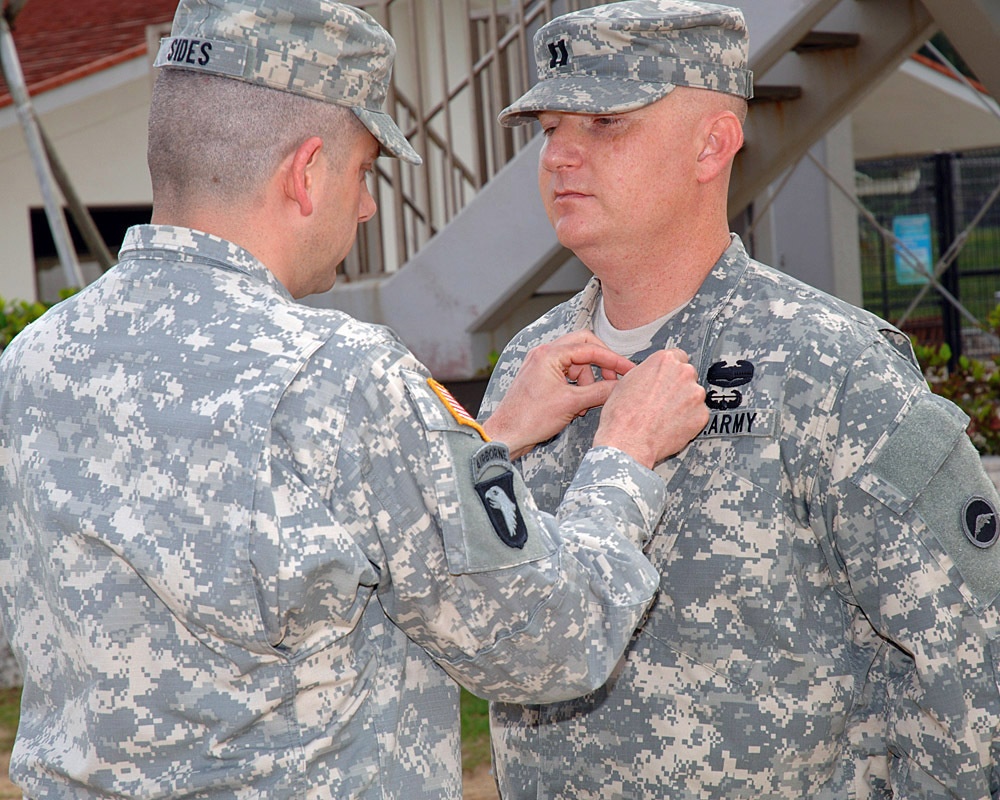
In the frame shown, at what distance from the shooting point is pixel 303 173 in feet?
5.26

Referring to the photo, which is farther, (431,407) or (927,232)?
(927,232)

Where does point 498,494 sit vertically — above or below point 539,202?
above

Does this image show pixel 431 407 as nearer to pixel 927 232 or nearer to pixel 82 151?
pixel 82 151

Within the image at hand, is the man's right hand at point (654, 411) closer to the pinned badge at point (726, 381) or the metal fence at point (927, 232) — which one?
the pinned badge at point (726, 381)

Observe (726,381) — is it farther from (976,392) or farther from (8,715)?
(8,715)

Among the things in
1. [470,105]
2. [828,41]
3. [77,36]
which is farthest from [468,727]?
[77,36]

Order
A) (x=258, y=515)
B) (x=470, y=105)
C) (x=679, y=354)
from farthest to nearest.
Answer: (x=470, y=105), (x=679, y=354), (x=258, y=515)

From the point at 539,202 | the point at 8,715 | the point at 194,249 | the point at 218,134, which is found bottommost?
the point at 8,715

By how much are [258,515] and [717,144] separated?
114 centimetres

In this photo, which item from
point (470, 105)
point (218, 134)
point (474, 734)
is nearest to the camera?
point (218, 134)

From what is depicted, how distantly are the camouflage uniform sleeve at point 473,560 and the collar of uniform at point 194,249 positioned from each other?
231 mm

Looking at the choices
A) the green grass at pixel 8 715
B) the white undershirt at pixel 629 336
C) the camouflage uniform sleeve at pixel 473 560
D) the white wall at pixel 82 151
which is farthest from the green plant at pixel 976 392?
the white wall at pixel 82 151

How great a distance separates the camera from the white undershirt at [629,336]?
220 cm

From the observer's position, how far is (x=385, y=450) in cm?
151
